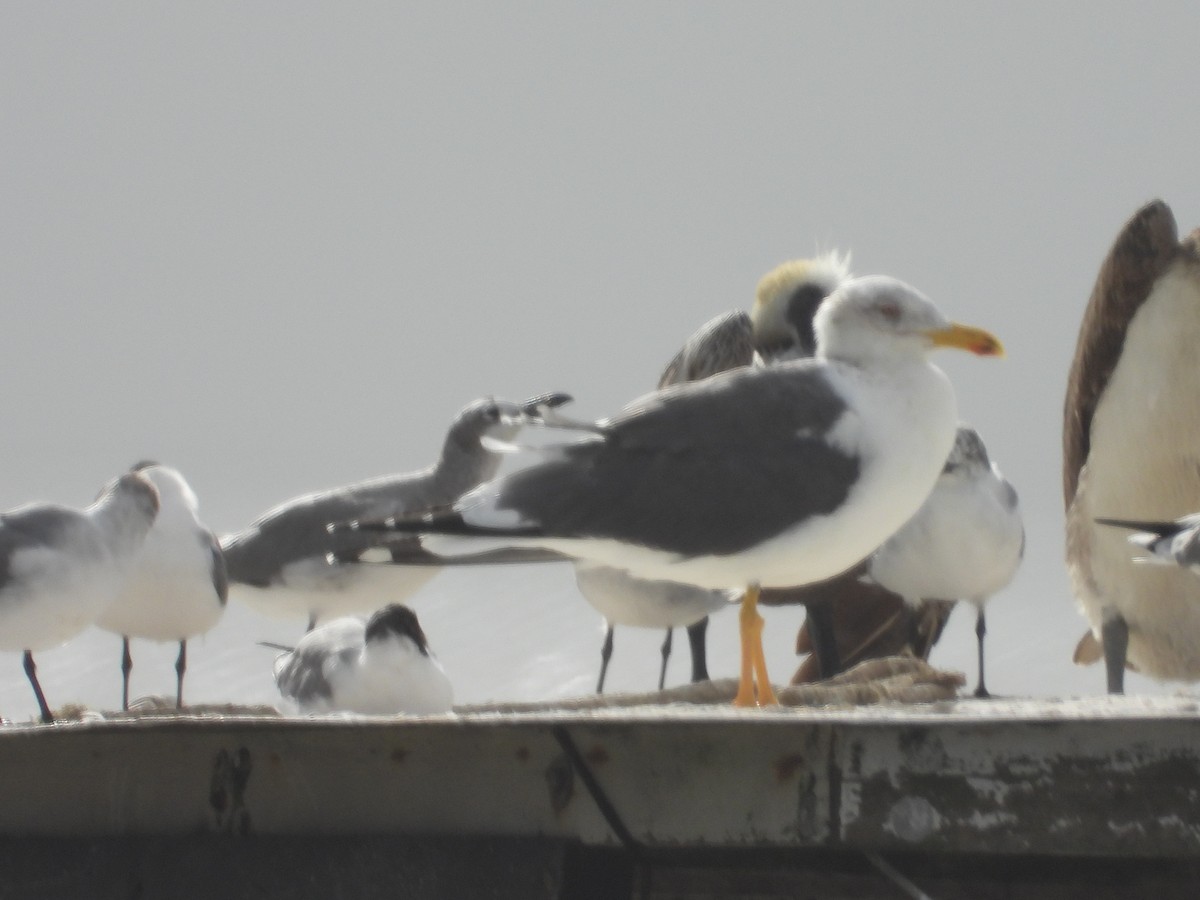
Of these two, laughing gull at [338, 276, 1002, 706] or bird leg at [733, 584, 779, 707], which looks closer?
laughing gull at [338, 276, 1002, 706]

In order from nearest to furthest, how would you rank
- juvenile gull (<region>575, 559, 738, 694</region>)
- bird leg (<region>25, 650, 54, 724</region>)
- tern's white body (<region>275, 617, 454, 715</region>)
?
1. tern's white body (<region>275, 617, 454, 715</region>)
2. bird leg (<region>25, 650, 54, 724</region>)
3. juvenile gull (<region>575, 559, 738, 694</region>)

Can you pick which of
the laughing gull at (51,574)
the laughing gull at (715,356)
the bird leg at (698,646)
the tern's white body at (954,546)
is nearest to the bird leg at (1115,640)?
the laughing gull at (715,356)

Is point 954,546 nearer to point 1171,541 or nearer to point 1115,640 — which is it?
point 1115,640

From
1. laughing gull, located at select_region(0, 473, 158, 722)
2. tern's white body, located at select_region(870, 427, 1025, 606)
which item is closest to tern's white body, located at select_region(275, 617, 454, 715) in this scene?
laughing gull, located at select_region(0, 473, 158, 722)

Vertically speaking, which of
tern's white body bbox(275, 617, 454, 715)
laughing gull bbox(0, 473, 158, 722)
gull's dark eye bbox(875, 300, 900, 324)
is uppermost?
gull's dark eye bbox(875, 300, 900, 324)

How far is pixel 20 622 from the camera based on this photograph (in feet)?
13.4

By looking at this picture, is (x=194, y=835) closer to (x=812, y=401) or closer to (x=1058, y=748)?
(x=1058, y=748)

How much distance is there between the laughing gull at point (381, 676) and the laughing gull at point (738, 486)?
1.25 metres

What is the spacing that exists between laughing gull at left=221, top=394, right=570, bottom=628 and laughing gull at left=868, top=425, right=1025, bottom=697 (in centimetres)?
137

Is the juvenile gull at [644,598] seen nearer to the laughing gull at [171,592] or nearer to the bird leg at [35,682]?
the laughing gull at [171,592]

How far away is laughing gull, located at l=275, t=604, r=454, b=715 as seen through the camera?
Answer: 3.88m

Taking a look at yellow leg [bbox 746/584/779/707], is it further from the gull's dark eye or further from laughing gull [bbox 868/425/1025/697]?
laughing gull [bbox 868/425/1025/697]

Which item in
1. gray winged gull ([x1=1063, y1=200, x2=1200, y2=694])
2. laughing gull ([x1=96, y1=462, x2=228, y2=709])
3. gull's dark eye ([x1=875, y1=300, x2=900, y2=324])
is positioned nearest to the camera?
gull's dark eye ([x1=875, y1=300, x2=900, y2=324])

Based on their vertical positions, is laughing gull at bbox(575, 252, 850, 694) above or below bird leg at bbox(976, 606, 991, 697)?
above
